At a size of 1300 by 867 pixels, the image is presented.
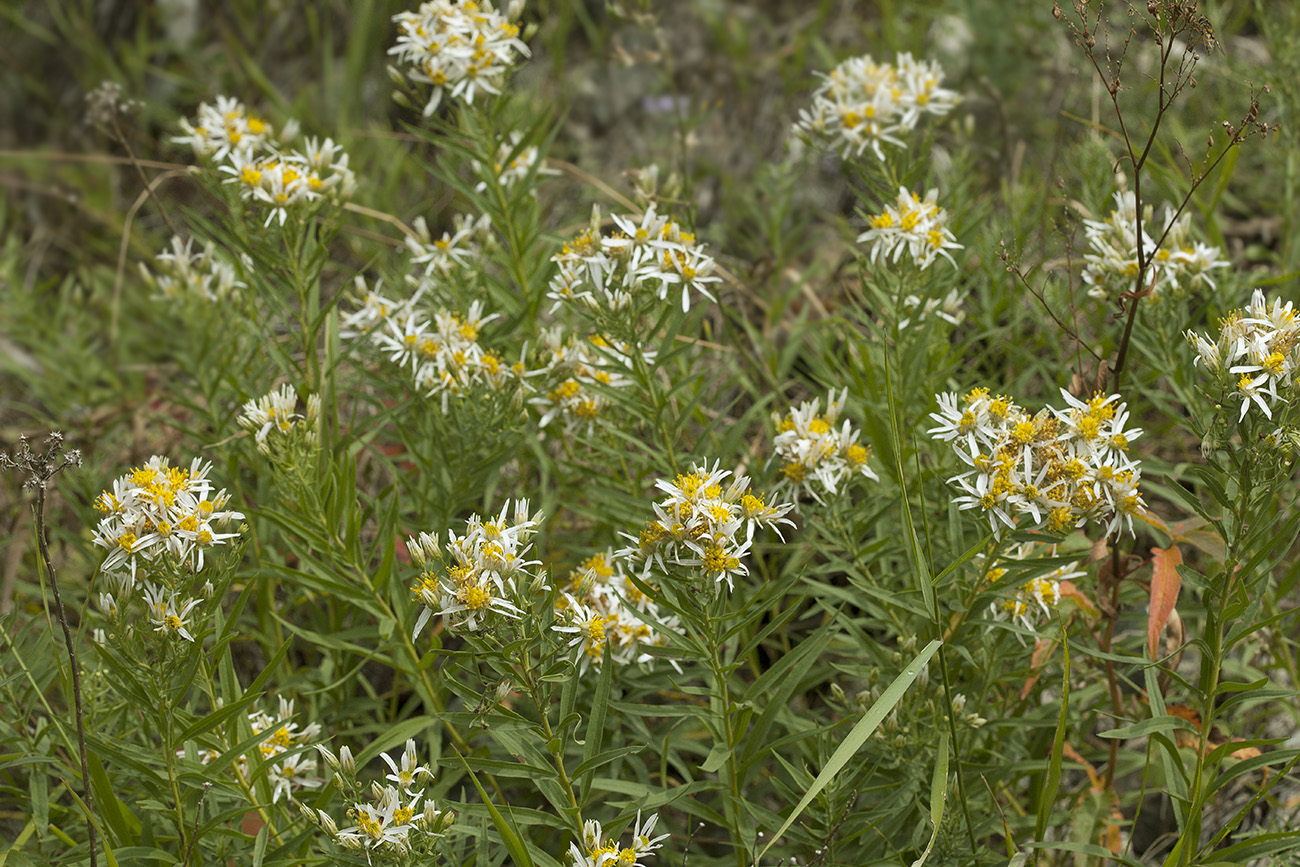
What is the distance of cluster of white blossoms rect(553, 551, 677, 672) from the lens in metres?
2.12

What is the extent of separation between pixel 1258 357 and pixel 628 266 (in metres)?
1.30

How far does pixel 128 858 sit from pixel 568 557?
4.94ft

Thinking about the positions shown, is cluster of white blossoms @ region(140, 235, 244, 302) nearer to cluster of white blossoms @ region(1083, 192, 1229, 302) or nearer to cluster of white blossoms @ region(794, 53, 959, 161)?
cluster of white blossoms @ region(794, 53, 959, 161)

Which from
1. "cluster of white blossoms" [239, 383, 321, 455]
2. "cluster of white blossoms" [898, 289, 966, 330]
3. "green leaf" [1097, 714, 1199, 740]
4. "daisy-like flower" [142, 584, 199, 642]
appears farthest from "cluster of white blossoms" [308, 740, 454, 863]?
"cluster of white blossoms" [898, 289, 966, 330]

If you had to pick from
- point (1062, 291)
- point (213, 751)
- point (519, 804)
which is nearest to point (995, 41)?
point (1062, 291)

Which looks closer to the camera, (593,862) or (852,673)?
(593,862)

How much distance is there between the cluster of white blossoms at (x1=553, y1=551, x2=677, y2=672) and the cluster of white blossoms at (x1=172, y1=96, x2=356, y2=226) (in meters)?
1.30

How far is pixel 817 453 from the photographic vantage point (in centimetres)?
227

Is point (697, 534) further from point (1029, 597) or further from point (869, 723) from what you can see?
point (1029, 597)

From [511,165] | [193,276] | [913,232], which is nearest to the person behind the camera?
[913,232]

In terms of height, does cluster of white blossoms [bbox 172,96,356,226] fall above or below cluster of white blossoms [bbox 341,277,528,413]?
above

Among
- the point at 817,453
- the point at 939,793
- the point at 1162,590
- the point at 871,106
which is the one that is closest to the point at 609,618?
the point at 817,453

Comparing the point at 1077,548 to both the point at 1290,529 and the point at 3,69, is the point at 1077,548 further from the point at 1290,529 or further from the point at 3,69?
the point at 3,69

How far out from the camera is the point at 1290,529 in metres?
1.83
